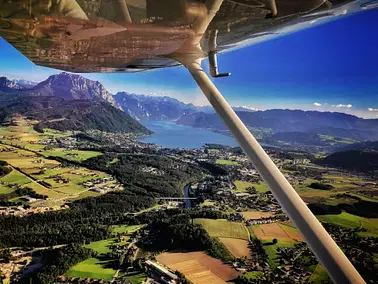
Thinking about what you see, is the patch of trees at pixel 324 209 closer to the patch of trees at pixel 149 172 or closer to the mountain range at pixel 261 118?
the patch of trees at pixel 149 172

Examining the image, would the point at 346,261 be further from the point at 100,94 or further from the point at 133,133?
the point at 100,94

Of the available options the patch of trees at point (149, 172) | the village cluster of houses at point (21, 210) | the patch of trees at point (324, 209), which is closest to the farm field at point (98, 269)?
the village cluster of houses at point (21, 210)

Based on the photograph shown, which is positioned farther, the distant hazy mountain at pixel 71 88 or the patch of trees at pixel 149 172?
the distant hazy mountain at pixel 71 88

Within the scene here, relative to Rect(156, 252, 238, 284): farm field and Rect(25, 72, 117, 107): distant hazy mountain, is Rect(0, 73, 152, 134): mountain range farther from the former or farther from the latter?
Rect(156, 252, 238, 284): farm field

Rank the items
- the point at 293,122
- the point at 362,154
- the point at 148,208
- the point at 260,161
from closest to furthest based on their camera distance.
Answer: the point at 260,161 → the point at 148,208 → the point at 362,154 → the point at 293,122

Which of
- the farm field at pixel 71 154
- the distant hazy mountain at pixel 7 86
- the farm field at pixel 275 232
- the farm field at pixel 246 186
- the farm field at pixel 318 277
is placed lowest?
the farm field at pixel 318 277

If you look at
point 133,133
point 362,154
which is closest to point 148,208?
point 362,154
